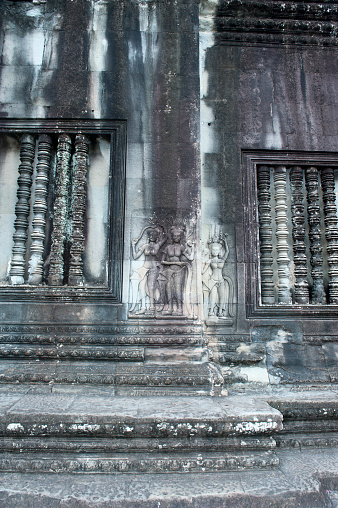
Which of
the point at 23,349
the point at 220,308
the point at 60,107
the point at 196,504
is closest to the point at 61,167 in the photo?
the point at 60,107

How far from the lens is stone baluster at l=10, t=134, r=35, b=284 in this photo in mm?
5094

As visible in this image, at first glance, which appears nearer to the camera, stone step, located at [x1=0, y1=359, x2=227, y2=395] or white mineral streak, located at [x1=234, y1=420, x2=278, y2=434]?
white mineral streak, located at [x1=234, y1=420, x2=278, y2=434]

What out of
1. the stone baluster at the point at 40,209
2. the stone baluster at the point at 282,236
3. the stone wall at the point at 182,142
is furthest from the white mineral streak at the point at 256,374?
the stone baluster at the point at 40,209

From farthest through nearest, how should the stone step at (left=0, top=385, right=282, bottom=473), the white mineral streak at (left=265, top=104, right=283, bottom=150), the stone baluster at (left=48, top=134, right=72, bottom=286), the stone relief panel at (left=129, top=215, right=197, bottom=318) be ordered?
1. the white mineral streak at (left=265, top=104, right=283, bottom=150)
2. the stone baluster at (left=48, top=134, right=72, bottom=286)
3. the stone relief panel at (left=129, top=215, right=197, bottom=318)
4. the stone step at (left=0, top=385, right=282, bottom=473)

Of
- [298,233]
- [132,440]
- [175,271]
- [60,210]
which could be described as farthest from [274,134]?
[132,440]

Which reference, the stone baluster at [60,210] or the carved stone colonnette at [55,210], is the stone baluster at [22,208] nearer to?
the carved stone colonnette at [55,210]

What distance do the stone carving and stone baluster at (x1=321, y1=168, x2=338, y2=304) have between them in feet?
5.71

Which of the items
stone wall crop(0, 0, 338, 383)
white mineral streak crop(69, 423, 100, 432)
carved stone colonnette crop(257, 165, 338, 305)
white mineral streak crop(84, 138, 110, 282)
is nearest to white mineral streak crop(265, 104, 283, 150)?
stone wall crop(0, 0, 338, 383)

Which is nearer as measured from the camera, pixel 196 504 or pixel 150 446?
pixel 196 504

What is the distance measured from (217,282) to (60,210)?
8.67 feet

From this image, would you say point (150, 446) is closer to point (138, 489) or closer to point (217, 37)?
point (138, 489)

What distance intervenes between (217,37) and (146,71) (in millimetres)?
1670

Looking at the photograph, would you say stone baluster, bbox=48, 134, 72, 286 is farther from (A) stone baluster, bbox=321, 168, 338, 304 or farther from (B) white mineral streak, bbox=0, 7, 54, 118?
(A) stone baluster, bbox=321, 168, 338, 304

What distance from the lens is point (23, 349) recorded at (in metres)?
4.57
